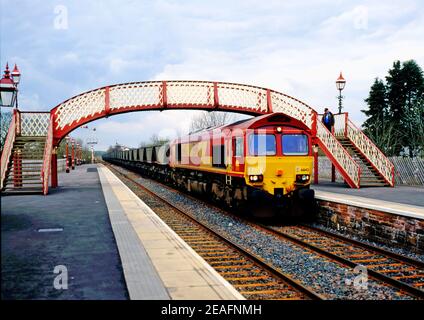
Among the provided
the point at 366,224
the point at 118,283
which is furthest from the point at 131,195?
the point at 118,283

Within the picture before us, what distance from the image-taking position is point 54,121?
74.9ft

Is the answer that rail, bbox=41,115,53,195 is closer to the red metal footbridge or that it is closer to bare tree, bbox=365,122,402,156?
the red metal footbridge

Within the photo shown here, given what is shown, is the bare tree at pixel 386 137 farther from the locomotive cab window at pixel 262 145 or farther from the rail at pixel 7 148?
the rail at pixel 7 148

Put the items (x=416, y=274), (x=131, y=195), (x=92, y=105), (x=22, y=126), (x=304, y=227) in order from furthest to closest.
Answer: (x=92, y=105) → (x=22, y=126) → (x=131, y=195) → (x=304, y=227) → (x=416, y=274)

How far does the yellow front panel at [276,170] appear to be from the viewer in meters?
12.9

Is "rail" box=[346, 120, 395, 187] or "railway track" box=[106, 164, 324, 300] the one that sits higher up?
"rail" box=[346, 120, 395, 187]

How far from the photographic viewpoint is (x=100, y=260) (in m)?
7.52

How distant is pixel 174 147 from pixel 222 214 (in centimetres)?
1007

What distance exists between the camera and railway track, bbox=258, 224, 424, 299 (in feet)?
24.7

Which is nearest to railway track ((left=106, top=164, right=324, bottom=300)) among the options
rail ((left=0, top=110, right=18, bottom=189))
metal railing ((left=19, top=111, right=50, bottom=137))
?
rail ((left=0, top=110, right=18, bottom=189))

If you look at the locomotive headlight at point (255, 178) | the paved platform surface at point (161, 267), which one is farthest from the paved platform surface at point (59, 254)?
the locomotive headlight at point (255, 178)

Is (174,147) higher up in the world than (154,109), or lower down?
lower down

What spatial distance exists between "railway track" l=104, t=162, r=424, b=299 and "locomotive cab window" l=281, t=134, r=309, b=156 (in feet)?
7.85
